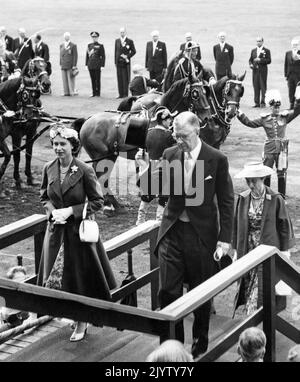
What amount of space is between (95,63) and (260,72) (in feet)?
13.9

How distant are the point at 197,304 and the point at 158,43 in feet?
59.8

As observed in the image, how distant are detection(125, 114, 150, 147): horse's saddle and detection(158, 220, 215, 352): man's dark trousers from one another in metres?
5.30

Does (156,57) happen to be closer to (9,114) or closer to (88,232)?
(9,114)

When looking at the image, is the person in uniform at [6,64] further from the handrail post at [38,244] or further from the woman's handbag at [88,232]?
the woman's handbag at [88,232]

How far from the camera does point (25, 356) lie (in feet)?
21.1

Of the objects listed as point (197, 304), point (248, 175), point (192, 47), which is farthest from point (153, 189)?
point (192, 47)

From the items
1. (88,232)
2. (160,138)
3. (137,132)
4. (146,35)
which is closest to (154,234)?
(88,232)

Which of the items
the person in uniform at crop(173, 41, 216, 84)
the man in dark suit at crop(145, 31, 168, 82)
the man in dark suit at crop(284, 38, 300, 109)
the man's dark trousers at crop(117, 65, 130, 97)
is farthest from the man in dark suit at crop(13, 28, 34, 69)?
the person in uniform at crop(173, 41, 216, 84)

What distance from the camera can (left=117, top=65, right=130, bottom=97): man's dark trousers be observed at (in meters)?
Answer: 22.9

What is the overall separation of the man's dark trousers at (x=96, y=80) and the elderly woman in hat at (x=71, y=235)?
16.3 m

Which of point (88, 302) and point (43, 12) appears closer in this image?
point (88, 302)

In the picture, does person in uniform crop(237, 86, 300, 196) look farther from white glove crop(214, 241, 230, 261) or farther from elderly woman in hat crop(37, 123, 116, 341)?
white glove crop(214, 241, 230, 261)
